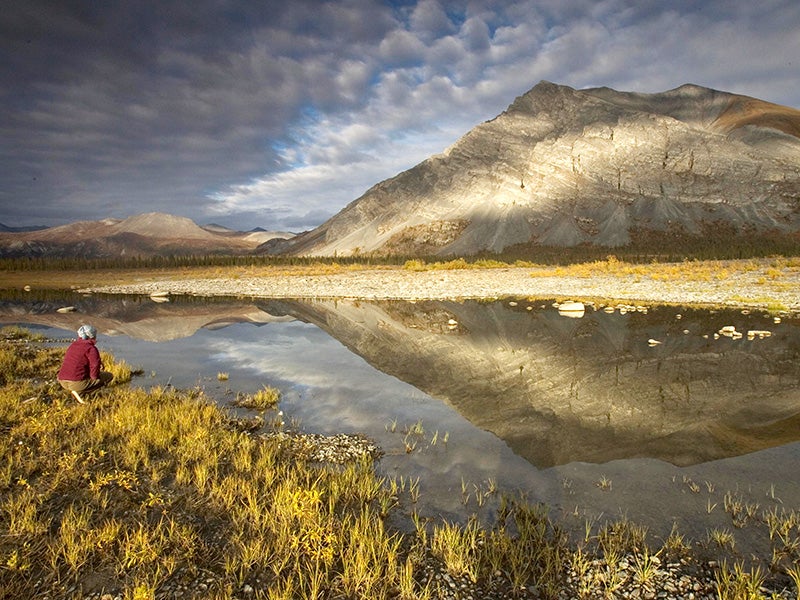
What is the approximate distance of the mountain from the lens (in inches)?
5719

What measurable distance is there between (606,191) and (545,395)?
170765mm

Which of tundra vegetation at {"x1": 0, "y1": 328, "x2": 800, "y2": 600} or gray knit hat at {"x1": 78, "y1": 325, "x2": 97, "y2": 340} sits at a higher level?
gray knit hat at {"x1": 78, "y1": 325, "x2": 97, "y2": 340}

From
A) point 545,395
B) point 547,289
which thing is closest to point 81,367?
point 545,395

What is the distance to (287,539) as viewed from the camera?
586 centimetres

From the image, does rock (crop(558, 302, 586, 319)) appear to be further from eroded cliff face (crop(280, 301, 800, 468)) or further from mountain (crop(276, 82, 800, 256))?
mountain (crop(276, 82, 800, 256))

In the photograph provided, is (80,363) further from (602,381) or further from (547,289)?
(547,289)

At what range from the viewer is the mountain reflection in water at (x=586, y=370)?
10008 mm

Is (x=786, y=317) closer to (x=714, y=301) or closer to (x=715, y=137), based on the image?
(x=714, y=301)

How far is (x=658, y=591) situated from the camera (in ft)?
16.6

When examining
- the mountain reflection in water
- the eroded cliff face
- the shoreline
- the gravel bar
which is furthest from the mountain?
the eroded cliff face

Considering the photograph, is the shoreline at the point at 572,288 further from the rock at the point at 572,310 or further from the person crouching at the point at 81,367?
the person crouching at the point at 81,367

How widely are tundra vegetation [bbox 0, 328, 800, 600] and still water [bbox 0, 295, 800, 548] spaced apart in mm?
624

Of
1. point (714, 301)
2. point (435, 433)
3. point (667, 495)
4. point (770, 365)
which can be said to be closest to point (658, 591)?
point (667, 495)

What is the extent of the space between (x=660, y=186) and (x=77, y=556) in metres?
185
